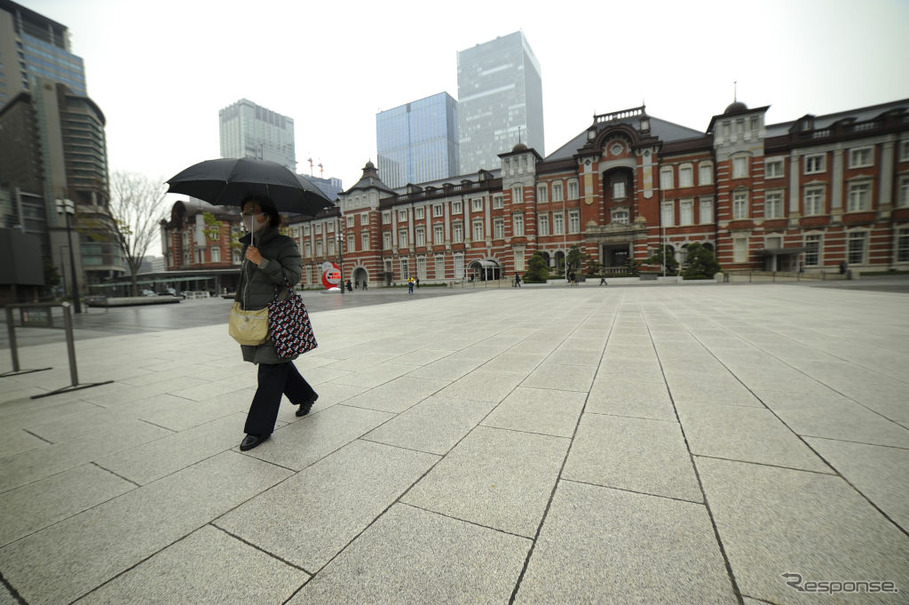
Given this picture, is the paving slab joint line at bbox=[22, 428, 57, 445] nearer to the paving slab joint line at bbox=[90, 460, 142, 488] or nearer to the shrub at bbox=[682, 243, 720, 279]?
the paving slab joint line at bbox=[90, 460, 142, 488]

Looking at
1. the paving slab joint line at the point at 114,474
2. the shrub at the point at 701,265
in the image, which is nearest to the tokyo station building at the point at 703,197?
the shrub at the point at 701,265

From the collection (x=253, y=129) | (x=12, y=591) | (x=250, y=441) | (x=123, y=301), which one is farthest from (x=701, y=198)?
(x=253, y=129)

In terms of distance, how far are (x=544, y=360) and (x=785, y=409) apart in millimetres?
2596

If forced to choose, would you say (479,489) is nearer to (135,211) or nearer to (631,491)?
(631,491)

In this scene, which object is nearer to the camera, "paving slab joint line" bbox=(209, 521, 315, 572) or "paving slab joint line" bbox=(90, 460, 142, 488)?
"paving slab joint line" bbox=(209, 521, 315, 572)

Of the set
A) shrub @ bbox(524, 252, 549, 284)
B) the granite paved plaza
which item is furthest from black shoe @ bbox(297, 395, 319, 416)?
shrub @ bbox(524, 252, 549, 284)

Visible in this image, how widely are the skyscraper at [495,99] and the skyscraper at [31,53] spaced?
93.8 m

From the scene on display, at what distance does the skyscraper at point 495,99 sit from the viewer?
106 meters

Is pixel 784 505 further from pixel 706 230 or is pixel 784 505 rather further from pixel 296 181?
pixel 706 230

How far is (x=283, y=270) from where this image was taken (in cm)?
287

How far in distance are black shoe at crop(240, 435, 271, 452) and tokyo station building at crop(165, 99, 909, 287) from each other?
3686cm

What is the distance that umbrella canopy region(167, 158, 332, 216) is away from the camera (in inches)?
125

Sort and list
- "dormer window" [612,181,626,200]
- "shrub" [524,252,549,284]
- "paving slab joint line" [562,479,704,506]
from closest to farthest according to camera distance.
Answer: "paving slab joint line" [562,479,704,506] < "shrub" [524,252,549,284] < "dormer window" [612,181,626,200]

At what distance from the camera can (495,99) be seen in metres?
109
